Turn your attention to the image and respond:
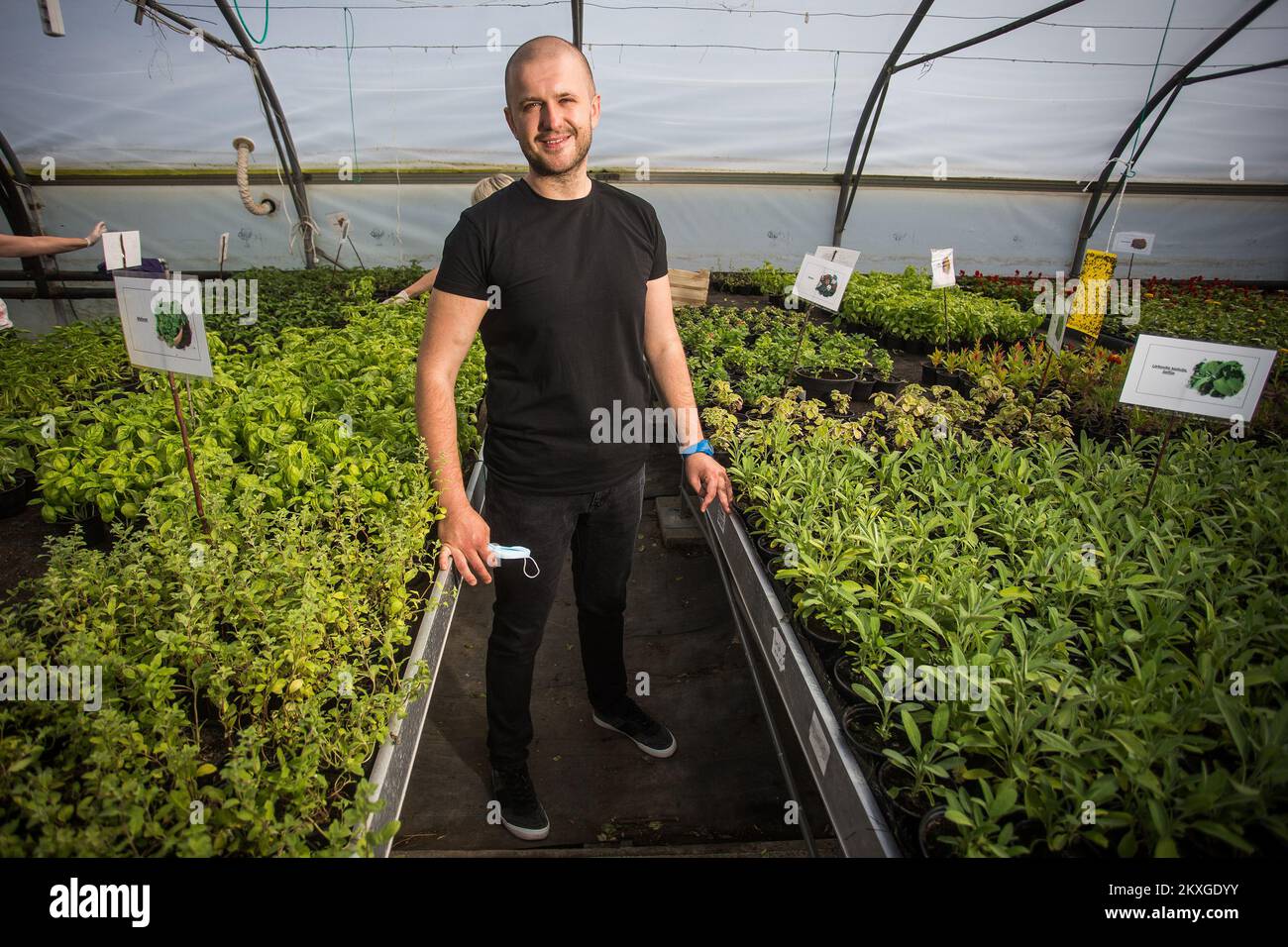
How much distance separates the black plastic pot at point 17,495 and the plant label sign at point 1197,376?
15.0 feet

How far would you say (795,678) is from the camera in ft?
7.00

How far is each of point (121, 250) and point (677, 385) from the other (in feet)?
6.80

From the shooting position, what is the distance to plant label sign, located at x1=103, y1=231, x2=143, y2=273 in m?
2.32

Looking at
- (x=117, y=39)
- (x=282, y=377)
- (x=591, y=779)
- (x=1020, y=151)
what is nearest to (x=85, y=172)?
(x=117, y=39)

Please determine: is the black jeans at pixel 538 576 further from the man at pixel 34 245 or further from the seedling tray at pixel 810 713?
the man at pixel 34 245

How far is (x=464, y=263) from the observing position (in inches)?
70.7

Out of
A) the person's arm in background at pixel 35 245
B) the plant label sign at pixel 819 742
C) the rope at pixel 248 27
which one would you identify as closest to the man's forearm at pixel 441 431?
the plant label sign at pixel 819 742

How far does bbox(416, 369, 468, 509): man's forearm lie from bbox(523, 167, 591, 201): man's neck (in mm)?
623

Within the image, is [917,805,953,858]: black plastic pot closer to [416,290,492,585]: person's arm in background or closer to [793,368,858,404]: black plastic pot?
[416,290,492,585]: person's arm in background

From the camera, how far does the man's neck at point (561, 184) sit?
1875 millimetres

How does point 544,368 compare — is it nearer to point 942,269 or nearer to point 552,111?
point 552,111

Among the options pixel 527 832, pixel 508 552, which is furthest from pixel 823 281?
pixel 527 832
